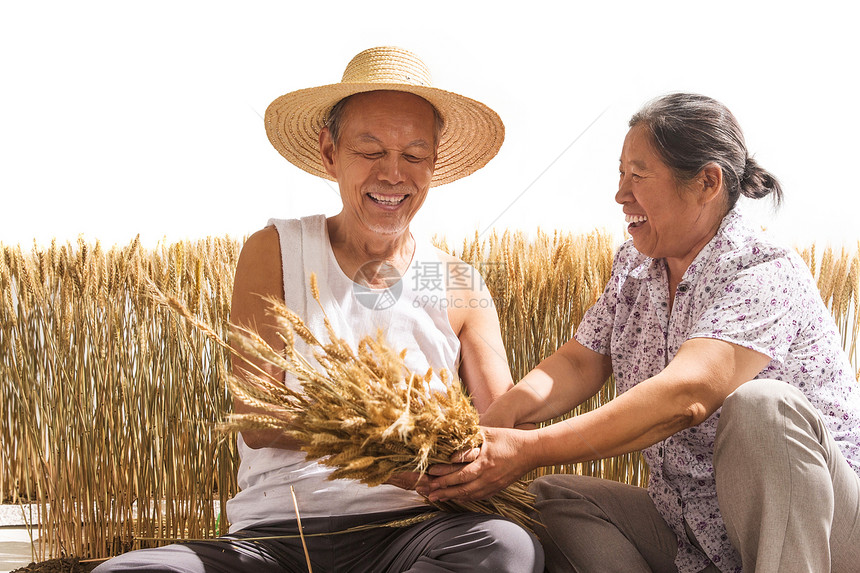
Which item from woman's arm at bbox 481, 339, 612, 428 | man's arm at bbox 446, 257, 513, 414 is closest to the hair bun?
woman's arm at bbox 481, 339, 612, 428

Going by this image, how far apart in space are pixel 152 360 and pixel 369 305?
1.19 metres

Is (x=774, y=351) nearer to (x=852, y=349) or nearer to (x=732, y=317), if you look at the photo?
(x=732, y=317)

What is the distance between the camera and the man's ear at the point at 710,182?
1627 millimetres

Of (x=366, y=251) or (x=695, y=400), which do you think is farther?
(x=366, y=251)

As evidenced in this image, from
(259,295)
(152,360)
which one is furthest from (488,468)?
(152,360)

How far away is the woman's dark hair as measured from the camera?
1623 mm

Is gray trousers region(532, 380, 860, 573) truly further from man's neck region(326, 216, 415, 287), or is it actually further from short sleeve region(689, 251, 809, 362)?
man's neck region(326, 216, 415, 287)

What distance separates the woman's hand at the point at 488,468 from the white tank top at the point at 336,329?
25 centimetres

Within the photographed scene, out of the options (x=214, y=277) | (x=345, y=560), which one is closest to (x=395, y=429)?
(x=345, y=560)

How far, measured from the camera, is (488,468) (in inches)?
55.6

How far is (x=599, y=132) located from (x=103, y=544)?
2.65 meters

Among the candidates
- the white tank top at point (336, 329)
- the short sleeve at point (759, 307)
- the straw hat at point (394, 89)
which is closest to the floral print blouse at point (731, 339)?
the short sleeve at point (759, 307)

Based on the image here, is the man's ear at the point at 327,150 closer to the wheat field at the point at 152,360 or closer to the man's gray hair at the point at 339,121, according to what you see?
the man's gray hair at the point at 339,121

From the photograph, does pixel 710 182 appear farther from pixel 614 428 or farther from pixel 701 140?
pixel 614 428
